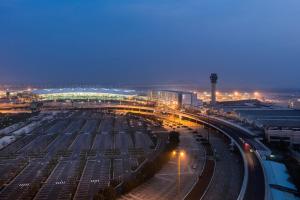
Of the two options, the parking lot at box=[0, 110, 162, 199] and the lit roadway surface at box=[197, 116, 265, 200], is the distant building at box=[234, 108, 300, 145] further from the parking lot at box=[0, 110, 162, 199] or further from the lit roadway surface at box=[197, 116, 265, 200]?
the parking lot at box=[0, 110, 162, 199]

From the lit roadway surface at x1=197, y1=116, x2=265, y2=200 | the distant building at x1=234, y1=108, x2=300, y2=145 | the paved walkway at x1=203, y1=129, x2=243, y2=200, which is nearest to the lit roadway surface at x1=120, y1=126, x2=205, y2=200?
the paved walkway at x1=203, y1=129, x2=243, y2=200

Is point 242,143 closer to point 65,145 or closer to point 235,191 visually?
point 235,191

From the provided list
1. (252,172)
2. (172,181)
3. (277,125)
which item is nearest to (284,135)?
(277,125)

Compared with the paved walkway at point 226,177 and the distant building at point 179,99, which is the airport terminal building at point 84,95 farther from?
the paved walkway at point 226,177

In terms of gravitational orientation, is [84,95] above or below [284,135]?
above

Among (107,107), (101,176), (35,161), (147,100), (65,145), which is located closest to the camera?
(101,176)

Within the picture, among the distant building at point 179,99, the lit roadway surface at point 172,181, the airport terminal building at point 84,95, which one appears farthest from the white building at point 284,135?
the airport terminal building at point 84,95

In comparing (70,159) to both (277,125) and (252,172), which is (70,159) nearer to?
(252,172)

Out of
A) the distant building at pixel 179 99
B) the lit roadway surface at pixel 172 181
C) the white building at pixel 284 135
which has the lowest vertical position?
the lit roadway surface at pixel 172 181

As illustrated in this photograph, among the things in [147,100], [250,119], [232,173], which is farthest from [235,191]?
[147,100]

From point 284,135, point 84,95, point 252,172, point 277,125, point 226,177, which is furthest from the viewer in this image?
point 84,95

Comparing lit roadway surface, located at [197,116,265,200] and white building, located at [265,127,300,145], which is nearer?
lit roadway surface, located at [197,116,265,200]
